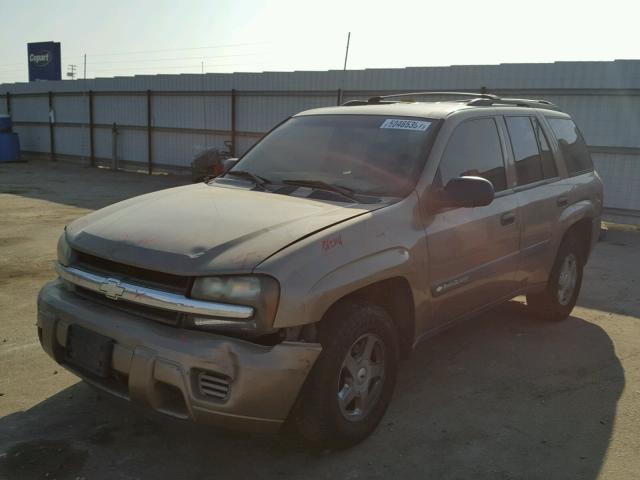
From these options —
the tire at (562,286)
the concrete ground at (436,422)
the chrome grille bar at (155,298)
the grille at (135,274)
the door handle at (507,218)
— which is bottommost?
the concrete ground at (436,422)

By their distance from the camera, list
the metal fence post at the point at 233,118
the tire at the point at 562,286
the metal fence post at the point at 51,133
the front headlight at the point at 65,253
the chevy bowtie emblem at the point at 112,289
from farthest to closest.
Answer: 1. the metal fence post at the point at 51,133
2. the metal fence post at the point at 233,118
3. the tire at the point at 562,286
4. the front headlight at the point at 65,253
5. the chevy bowtie emblem at the point at 112,289

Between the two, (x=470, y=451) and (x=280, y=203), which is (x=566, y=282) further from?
(x=280, y=203)

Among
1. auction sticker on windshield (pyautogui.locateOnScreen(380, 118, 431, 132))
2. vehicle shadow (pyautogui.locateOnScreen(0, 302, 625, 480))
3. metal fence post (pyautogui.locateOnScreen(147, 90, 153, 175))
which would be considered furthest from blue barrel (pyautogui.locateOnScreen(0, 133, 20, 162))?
auction sticker on windshield (pyautogui.locateOnScreen(380, 118, 431, 132))

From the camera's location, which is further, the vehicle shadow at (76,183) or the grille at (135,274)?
the vehicle shadow at (76,183)

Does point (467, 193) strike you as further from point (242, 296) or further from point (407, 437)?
point (242, 296)

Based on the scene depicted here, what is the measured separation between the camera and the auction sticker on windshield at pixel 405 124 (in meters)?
3.79

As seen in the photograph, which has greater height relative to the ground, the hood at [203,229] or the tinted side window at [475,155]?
A: the tinted side window at [475,155]

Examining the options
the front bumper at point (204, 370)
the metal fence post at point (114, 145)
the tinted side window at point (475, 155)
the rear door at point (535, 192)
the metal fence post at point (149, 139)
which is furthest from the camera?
the metal fence post at point (114, 145)

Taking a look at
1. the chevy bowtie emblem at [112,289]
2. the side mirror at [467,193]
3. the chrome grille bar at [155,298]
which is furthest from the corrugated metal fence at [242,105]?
the chevy bowtie emblem at [112,289]

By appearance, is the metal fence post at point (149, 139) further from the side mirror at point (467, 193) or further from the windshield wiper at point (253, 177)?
the side mirror at point (467, 193)

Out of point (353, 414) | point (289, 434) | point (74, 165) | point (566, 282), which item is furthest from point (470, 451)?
point (74, 165)

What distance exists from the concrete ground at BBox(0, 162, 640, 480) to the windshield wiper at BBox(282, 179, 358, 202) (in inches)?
51.9

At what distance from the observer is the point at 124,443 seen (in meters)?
3.10

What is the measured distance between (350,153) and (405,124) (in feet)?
1.33
